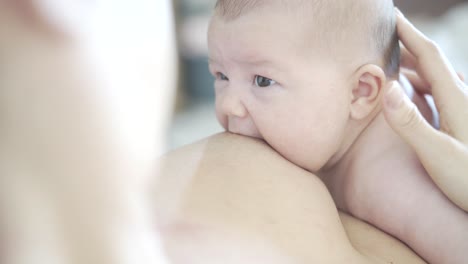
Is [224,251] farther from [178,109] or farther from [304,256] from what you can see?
[178,109]

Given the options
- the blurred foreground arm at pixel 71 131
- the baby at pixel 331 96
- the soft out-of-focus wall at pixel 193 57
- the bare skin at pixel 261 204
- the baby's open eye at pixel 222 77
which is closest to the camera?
the blurred foreground arm at pixel 71 131

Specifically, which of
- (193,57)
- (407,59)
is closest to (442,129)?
(407,59)

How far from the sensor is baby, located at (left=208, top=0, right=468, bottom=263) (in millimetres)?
814

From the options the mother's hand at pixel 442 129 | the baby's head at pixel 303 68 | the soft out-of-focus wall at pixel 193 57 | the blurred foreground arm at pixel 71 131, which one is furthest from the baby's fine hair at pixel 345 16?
the soft out-of-focus wall at pixel 193 57

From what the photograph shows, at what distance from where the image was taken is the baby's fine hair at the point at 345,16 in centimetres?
83

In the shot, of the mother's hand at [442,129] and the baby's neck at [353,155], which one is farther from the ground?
the mother's hand at [442,129]

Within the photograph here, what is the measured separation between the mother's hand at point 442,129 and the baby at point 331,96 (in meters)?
0.03

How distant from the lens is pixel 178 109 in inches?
109

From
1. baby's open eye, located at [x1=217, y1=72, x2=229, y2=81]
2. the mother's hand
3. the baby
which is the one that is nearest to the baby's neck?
the baby

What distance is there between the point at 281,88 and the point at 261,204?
9.2 inches

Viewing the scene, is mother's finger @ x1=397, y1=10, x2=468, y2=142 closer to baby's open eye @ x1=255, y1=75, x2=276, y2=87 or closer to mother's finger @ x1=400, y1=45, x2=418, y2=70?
mother's finger @ x1=400, y1=45, x2=418, y2=70

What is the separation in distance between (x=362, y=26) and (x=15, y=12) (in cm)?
62

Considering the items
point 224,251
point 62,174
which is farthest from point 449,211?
point 62,174

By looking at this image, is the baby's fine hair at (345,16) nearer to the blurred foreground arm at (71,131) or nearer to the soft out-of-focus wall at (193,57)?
the blurred foreground arm at (71,131)
